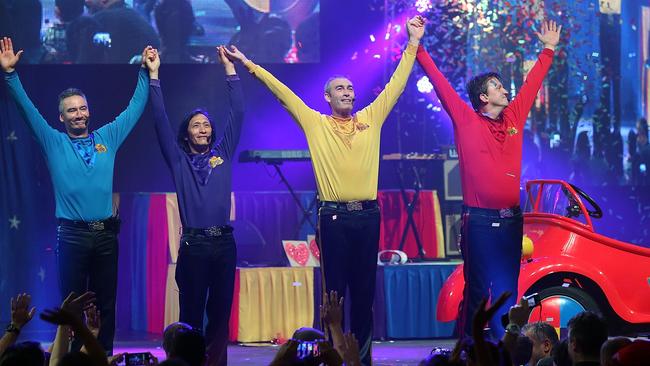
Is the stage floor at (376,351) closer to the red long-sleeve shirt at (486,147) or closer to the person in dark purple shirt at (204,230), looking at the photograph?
the person in dark purple shirt at (204,230)

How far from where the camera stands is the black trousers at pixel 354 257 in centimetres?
639

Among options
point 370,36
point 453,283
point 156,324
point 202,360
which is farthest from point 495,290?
point 370,36

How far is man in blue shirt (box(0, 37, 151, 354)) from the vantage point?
636 cm

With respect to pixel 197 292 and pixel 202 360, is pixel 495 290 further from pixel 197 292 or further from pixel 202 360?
pixel 202 360

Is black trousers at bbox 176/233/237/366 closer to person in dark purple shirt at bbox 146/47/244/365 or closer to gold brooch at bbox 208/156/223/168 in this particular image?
person in dark purple shirt at bbox 146/47/244/365

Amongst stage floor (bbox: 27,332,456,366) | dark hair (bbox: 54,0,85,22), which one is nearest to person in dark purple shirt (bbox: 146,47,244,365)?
stage floor (bbox: 27,332,456,366)

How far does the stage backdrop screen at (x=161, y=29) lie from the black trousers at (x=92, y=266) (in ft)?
13.8

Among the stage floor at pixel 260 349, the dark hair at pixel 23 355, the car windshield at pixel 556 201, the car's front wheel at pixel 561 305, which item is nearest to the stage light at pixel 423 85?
the car windshield at pixel 556 201

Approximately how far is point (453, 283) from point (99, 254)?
2.96 meters

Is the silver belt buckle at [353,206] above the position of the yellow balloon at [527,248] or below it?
above

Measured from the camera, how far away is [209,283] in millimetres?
6469

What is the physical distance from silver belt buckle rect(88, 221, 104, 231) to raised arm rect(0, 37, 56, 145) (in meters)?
0.62

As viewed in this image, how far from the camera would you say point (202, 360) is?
4016mm

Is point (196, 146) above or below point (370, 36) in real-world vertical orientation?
below
